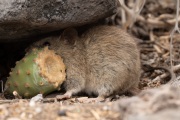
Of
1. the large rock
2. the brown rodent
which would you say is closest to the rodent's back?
the brown rodent

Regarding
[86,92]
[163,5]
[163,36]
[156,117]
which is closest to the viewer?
[156,117]

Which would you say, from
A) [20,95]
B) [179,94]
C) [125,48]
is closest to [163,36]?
[125,48]

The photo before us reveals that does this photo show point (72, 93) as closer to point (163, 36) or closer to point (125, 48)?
point (125, 48)

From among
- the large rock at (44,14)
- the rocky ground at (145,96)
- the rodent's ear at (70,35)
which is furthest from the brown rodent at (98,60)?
the large rock at (44,14)

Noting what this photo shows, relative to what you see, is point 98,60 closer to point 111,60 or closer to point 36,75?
point 111,60

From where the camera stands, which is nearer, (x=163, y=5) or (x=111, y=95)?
(x=111, y=95)

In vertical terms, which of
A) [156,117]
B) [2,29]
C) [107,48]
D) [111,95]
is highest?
[2,29]

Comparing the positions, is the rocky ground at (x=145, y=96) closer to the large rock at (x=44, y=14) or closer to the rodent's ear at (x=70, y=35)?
the rodent's ear at (x=70, y=35)
